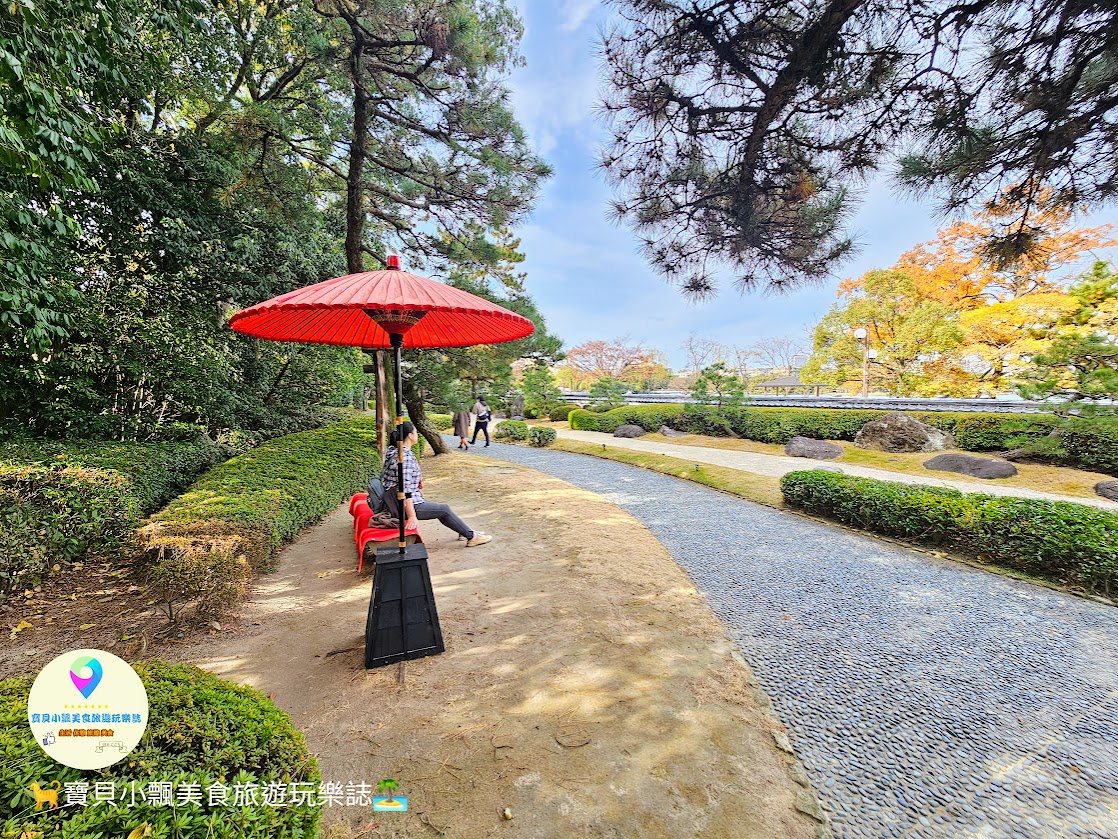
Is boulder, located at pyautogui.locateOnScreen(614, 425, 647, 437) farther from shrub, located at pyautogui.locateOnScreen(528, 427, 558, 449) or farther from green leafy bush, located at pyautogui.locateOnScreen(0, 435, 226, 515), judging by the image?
green leafy bush, located at pyautogui.locateOnScreen(0, 435, 226, 515)

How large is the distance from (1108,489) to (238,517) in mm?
10692

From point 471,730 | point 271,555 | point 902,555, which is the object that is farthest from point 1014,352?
point 271,555

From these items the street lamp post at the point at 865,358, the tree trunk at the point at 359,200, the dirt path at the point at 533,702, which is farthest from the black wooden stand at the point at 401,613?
the street lamp post at the point at 865,358

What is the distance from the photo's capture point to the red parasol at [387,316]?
86.4 inches

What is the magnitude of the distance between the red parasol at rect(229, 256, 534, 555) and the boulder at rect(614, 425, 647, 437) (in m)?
11.8

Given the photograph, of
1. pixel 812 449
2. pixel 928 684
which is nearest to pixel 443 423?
pixel 812 449

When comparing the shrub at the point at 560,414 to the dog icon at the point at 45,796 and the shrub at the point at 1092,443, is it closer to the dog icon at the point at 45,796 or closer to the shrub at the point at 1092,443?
the shrub at the point at 1092,443

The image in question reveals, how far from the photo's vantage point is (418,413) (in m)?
8.51

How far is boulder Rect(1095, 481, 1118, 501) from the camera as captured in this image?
6.16m

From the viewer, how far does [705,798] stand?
1659 mm

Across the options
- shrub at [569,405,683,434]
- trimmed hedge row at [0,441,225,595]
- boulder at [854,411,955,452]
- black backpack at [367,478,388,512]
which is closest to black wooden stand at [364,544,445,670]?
black backpack at [367,478,388,512]

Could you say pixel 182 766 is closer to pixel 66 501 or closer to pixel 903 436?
pixel 66 501

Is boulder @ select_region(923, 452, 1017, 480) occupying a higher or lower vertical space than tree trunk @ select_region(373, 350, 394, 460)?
lower

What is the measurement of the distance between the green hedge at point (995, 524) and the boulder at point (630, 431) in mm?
9236
